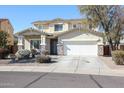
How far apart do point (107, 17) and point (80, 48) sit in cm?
928

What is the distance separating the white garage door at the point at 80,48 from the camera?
145ft

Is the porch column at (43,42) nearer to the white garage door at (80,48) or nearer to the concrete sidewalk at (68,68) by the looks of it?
the white garage door at (80,48)

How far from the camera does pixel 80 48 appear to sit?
44594 mm

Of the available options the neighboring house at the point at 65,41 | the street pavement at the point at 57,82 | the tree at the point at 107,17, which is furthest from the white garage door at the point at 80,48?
the street pavement at the point at 57,82

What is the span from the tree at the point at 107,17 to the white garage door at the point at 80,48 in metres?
6.97

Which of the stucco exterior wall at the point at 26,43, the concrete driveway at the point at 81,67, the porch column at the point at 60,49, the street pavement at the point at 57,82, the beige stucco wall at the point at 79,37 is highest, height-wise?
the beige stucco wall at the point at 79,37

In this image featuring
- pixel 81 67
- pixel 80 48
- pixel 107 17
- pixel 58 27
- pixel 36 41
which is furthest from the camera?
pixel 58 27

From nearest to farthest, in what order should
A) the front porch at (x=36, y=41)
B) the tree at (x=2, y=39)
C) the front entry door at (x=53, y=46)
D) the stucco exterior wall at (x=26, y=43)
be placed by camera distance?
the tree at (x=2, y=39) < the front porch at (x=36, y=41) < the stucco exterior wall at (x=26, y=43) < the front entry door at (x=53, y=46)

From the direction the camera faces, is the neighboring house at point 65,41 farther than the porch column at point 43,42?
No

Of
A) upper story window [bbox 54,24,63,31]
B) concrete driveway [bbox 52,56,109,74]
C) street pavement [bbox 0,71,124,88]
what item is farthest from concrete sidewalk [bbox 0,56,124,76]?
upper story window [bbox 54,24,63,31]

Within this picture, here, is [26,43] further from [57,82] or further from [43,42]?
[57,82]

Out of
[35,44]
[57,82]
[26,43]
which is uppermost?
[26,43]

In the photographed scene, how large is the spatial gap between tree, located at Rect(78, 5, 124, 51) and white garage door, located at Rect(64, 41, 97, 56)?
22.9ft

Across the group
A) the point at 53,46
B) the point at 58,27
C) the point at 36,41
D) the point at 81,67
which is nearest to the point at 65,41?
the point at 53,46
